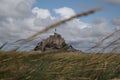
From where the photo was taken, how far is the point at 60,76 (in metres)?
3.22

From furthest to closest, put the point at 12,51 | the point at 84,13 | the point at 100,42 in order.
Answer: the point at 100,42 → the point at 12,51 → the point at 84,13

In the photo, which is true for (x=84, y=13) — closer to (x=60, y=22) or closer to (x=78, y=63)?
(x=60, y=22)

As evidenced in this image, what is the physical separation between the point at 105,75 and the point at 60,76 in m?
0.68

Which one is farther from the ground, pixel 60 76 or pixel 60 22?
pixel 60 22

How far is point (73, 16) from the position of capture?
1.47 metres

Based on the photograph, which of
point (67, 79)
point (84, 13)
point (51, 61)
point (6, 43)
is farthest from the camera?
point (51, 61)

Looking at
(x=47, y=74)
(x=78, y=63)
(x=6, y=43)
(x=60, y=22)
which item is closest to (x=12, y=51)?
(x=6, y=43)

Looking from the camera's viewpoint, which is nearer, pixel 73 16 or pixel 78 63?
pixel 73 16

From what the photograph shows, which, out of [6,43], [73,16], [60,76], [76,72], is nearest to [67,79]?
[60,76]

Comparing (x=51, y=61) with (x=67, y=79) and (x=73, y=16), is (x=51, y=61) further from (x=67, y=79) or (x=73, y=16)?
(x=73, y=16)

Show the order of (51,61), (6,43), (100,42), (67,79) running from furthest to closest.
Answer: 1. (51,61)
2. (67,79)
3. (100,42)
4. (6,43)

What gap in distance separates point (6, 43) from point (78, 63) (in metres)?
1.64

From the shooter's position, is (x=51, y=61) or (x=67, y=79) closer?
(x=67, y=79)

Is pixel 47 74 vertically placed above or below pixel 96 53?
below
